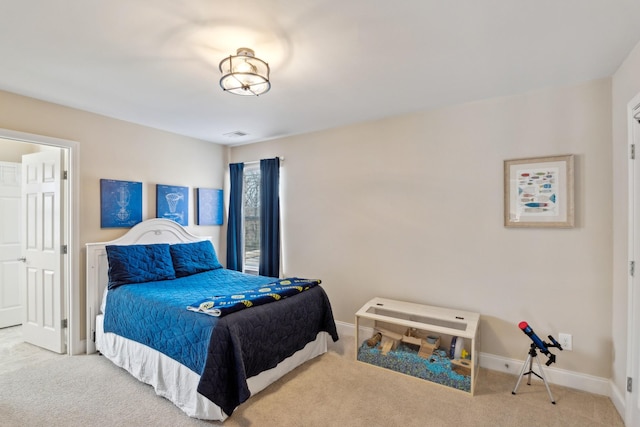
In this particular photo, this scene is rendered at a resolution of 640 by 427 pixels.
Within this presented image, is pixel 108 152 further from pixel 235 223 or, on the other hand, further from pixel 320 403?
pixel 320 403

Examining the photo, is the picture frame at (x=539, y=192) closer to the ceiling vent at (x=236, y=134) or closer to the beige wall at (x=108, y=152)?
the ceiling vent at (x=236, y=134)

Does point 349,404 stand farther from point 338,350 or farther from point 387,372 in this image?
point 338,350

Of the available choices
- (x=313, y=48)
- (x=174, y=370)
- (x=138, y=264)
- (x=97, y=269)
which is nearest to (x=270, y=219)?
(x=138, y=264)

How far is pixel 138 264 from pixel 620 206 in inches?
162

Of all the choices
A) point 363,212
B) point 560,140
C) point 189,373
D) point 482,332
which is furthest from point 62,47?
point 482,332

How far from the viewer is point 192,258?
3.66 meters

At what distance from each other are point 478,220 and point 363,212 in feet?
3.82

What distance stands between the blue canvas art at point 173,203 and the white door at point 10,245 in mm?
1847

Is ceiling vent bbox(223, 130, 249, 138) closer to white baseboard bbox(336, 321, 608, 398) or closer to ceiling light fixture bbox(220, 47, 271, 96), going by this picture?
ceiling light fixture bbox(220, 47, 271, 96)

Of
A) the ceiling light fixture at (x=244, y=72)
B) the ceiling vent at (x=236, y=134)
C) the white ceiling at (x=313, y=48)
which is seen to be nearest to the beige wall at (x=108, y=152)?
the white ceiling at (x=313, y=48)

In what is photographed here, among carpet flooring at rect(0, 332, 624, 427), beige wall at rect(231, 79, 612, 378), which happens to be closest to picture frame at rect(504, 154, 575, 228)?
beige wall at rect(231, 79, 612, 378)

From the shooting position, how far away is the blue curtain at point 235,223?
4445mm

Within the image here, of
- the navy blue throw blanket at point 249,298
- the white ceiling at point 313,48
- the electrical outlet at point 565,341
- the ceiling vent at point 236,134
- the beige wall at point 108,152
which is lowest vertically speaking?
the electrical outlet at point 565,341

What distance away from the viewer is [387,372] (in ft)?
8.96
